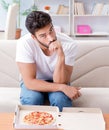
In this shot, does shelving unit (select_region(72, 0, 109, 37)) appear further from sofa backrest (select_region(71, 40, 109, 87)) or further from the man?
the man

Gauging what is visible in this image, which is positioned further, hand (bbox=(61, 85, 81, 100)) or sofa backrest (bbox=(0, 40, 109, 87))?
sofa backrest (bbox=(0, 40, 109, 87))

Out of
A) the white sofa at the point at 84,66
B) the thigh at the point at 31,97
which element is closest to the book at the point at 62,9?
the white sofa at the point at 84,66

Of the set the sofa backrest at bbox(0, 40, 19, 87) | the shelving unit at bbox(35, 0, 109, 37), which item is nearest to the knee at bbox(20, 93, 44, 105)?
the sofa backrest at bbox(0, 40, 19, 87)

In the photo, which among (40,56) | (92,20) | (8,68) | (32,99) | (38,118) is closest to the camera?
(38,118)

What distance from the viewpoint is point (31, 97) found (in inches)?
80.5

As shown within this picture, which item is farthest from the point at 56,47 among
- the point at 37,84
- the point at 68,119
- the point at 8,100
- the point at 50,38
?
the point at 68,119

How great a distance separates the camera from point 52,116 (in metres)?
1.63

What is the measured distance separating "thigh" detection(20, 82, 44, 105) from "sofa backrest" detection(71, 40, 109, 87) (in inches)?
21.3

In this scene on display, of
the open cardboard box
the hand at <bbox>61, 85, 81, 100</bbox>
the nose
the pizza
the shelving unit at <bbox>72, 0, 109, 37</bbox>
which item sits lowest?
the shelving unit at <bbox>72, 0, 109, 37</bbox>

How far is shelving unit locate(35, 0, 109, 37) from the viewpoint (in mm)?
5574

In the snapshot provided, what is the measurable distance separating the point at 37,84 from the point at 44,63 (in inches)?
6.6

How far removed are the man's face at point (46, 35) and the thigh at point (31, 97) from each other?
0.35 meters

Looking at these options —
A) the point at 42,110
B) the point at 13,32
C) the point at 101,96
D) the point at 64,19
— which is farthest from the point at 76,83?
the point at 64,19

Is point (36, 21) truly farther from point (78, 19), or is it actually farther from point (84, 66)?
point (78, 19)
